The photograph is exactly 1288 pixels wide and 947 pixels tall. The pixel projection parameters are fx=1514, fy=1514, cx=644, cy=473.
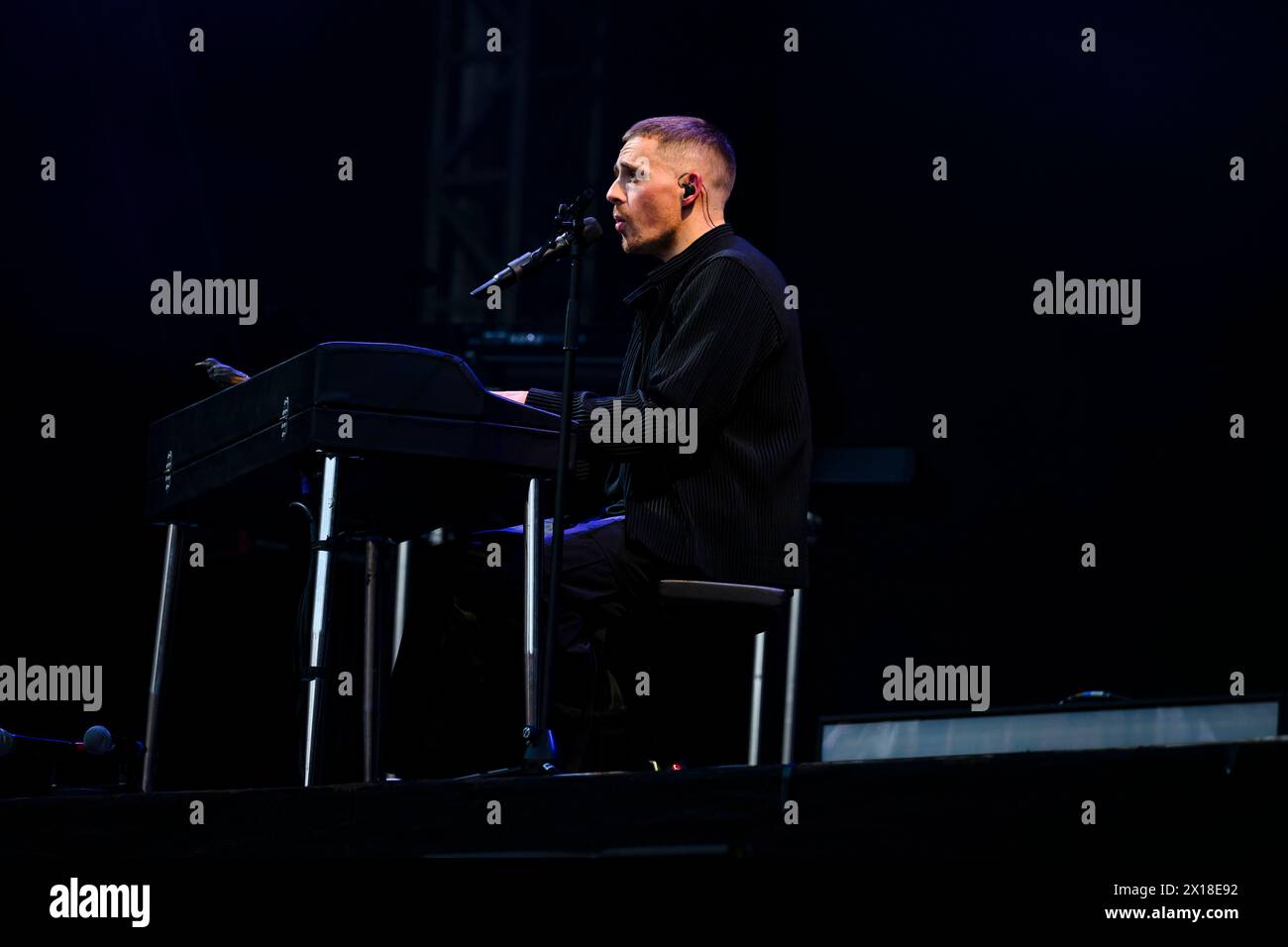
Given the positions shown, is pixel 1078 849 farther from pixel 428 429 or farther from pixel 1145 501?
pixel 1145 501

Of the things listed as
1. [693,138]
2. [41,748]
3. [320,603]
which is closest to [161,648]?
[320,603]

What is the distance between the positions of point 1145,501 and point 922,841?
3323 mm

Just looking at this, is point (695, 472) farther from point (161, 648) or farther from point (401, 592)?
point (401, 592)

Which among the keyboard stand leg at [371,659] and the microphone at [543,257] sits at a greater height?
the microphone at [543,257]

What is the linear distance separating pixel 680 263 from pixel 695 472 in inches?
17.7

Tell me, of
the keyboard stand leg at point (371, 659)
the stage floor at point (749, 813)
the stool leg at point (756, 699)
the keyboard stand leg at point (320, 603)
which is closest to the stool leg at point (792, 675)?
the stool leg at point (756, 699)

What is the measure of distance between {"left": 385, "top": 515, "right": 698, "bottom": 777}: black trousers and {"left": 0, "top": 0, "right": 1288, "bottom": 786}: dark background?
1.73 m

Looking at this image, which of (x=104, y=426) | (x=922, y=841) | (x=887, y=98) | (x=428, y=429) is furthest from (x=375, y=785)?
(x=887, y=98)

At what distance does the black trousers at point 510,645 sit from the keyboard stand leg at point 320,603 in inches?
13.2

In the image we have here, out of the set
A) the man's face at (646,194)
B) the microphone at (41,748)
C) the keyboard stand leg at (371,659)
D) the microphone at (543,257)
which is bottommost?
the microphone at (41,748)

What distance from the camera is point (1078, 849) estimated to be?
1941 mm

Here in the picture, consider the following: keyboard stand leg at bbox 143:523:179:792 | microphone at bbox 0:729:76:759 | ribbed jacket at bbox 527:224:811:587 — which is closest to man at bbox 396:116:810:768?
ribbed jacket at bbox 527:224:811:587

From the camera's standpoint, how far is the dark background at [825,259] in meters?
4.79

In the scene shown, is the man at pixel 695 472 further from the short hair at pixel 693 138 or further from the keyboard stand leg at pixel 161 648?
the keyboard stand leg at pixel 161 648
